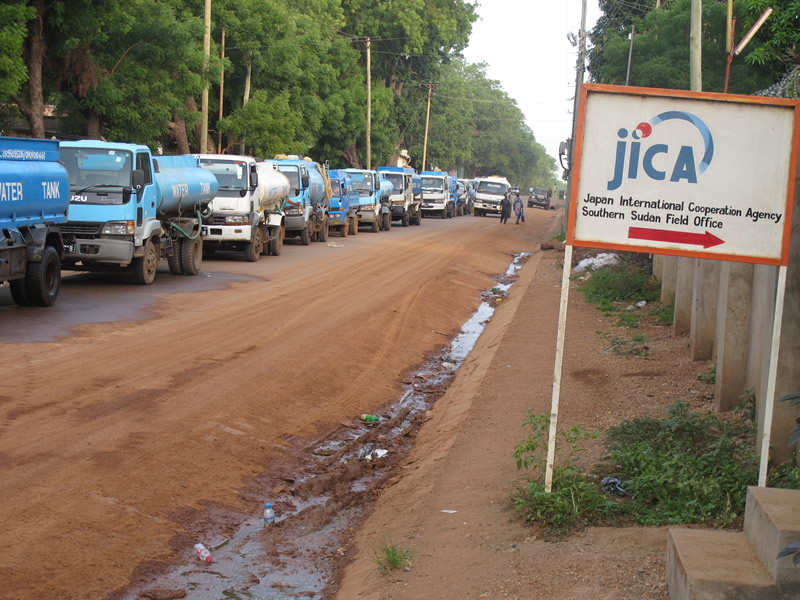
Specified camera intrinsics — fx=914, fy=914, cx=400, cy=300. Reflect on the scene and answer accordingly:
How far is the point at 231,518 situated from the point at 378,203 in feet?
109

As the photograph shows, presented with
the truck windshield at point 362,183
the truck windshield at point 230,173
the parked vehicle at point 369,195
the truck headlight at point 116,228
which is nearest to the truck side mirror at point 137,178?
the truck headlight at point 116,228

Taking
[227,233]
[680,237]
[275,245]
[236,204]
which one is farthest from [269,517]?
[275,245]

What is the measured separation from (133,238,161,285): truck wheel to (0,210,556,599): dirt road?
32 cm

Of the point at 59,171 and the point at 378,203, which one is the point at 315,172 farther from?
the point at 59,171

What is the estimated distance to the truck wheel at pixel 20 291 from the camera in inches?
551

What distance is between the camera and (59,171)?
1409 centimetres

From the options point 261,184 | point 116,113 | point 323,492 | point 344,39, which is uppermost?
point 344,39

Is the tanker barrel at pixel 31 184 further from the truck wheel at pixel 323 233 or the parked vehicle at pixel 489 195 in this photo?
the parked vehicle at pixel 489 195

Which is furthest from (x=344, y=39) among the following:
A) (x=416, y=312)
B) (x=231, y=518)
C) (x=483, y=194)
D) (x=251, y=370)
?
(x=231, y=518)

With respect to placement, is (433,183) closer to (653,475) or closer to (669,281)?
(669,281)

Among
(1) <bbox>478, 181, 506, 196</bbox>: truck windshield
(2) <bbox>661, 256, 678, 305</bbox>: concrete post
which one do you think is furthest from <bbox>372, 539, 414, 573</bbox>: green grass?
(1) <bbox>478, 181, 506, 196</bbox>: truck windshield

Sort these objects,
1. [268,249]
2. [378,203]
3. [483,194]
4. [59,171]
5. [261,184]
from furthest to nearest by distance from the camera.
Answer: [483,194]
[378,203]
[268,249]
[261,184]
[59,171]

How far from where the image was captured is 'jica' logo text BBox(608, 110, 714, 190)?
19.4 feet

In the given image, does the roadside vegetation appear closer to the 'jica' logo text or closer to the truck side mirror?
the 'jica' logo text
